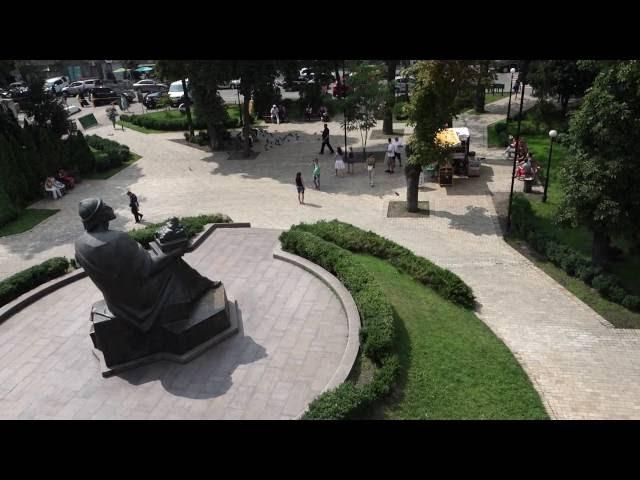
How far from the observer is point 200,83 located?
2884 cm

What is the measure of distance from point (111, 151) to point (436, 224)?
2009 centimetres

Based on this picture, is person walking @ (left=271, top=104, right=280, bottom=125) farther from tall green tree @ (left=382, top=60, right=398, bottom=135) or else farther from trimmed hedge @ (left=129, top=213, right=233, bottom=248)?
trimmed hedge @ (left=129, top=213, right=233, bottom=248)

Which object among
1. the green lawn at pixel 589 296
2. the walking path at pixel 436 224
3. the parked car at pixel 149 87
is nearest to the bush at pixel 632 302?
the green lawn at pixel 589 296

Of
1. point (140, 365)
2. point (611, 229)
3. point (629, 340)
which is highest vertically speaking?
point (611, 229)

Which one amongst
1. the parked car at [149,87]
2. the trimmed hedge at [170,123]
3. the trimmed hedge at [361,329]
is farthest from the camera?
the parked car at [149,87]

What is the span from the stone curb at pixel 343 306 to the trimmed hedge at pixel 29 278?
664 centimetres

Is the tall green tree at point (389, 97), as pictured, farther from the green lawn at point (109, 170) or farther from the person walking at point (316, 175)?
the green lawn at point (109, 170)

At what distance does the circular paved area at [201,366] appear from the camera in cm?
1055

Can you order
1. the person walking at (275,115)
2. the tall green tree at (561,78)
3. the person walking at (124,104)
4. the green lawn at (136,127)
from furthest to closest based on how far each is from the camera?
the person walking at (124,104)
the green lawn at (136,127)
the person walking at (275,115)
the tall green tree at (561,78)

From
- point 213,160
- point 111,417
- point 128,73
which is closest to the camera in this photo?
point 111,417

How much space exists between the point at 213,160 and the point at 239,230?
13025mm

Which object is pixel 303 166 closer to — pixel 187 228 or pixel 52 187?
pixel 187 228

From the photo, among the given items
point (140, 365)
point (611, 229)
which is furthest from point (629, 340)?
point (140, 365)

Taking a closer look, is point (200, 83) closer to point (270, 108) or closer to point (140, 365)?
point (270, 108)
